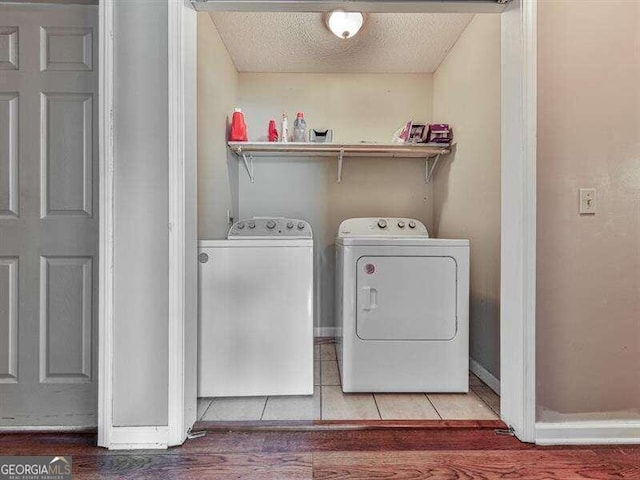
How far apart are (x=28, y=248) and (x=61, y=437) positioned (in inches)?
32.7

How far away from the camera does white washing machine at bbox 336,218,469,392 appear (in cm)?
193

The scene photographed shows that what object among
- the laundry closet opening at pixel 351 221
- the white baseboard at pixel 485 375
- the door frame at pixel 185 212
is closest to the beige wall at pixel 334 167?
the laundry closet opening at pixel 351 221

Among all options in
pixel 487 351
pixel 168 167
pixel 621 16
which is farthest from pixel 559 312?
pixel 168 167

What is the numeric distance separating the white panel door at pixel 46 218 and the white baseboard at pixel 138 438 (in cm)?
23

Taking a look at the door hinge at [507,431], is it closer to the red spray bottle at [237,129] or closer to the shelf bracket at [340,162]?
the shelf bracket at [340,162]

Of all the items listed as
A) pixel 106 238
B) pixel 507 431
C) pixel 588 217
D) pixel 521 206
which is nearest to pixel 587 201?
pixel 588 217

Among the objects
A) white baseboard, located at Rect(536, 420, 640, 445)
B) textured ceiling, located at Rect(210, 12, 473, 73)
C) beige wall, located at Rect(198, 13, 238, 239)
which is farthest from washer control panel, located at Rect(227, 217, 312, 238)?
white baseboard, located at Rect(536, 420, 640, 445)

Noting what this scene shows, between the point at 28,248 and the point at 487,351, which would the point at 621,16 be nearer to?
the point at 487,351

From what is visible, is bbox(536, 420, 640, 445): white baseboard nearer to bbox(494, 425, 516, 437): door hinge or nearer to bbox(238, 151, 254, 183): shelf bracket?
bbox(494, 425, 516, 437): door hinge

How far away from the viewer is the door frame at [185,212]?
1.40 metres

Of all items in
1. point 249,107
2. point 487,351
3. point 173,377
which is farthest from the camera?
point 249,107

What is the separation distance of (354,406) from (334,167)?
190 centimetres

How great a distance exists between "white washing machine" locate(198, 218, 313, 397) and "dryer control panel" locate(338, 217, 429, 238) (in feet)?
3.05

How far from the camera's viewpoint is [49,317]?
5.08ft
